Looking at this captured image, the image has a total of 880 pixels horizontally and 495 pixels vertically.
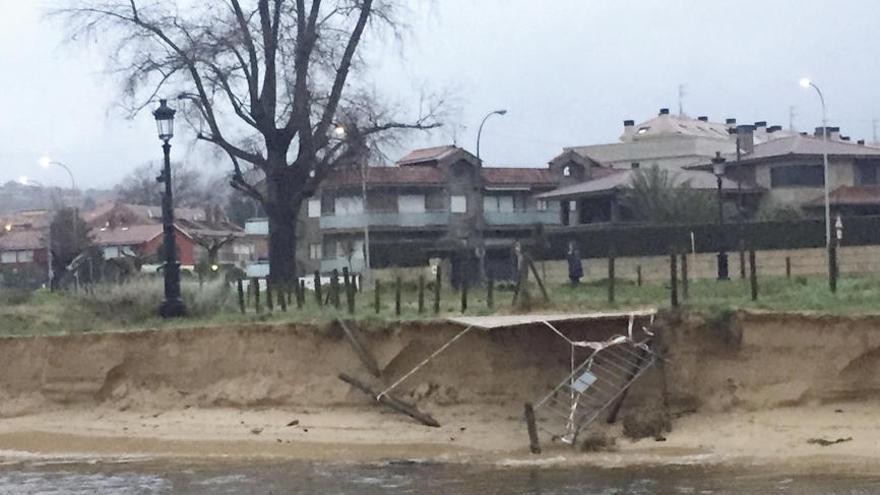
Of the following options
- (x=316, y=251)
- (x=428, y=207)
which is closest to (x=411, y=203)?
(x=428, y=207)

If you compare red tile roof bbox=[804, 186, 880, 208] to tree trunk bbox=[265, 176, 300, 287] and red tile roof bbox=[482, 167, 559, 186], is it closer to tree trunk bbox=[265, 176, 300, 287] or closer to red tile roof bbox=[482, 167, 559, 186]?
red tile roof bbox=[482, 167, 559, 186]

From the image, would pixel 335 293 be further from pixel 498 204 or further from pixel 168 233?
pixel 498 204

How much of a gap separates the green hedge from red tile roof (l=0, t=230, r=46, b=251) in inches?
1824

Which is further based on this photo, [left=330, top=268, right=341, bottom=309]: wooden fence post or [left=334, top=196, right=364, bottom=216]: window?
[left=334, top=196, right=364, bottom=216]: window

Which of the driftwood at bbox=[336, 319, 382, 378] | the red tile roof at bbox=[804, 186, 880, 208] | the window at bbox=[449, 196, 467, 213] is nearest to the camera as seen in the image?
the driftwood at bbox=[336, 319, 382, 378]

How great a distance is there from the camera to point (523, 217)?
70.7 m

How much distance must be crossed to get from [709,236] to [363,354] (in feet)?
100

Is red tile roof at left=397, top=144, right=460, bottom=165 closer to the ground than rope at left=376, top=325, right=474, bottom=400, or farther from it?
farther from it

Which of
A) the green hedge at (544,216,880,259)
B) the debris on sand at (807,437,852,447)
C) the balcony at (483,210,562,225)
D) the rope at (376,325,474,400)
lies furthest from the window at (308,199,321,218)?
the debris on sand at (807,437,852,447)

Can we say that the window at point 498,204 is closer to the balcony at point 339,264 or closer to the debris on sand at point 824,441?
the balcony at point 339,264

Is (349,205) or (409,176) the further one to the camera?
(409,176)

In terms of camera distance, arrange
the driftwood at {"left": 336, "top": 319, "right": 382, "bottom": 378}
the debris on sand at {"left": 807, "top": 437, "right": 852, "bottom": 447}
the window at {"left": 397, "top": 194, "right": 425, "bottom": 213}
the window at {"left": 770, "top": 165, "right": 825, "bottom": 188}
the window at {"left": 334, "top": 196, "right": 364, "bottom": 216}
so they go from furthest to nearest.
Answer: the window at {"left": 397, "top": 194, "right": 425, "bottom": 213}, the window at {"left": 334, "top": 196, "right": 364, "bottom": 216}, the window at {"left": 770, "top": 165, "right": 825, "bottom": 188}, the driftwood at {"left": 336, "top": 319, "right": 382, "bottom": 378}, the debris on sand at {"left": 807, "top": 437, "right": 852, "bottom": 447}

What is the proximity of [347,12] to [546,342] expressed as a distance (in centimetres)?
1754

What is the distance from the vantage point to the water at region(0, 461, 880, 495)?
53.4ft
